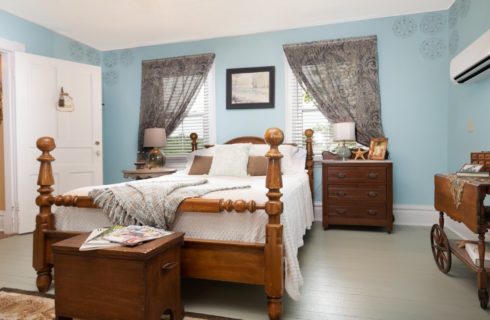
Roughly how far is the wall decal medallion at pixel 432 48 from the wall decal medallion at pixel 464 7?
1.34 ft

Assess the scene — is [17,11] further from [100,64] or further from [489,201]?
[489,201]

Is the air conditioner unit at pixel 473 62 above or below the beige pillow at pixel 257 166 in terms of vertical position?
above

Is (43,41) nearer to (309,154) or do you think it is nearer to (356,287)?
(309,154)

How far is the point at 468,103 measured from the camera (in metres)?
3.29

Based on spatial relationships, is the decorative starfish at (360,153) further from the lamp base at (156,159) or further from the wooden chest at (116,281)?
the wooden chest at (116,281)

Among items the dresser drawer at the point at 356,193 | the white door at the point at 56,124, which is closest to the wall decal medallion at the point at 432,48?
the dresser drawer at the point at 356,193

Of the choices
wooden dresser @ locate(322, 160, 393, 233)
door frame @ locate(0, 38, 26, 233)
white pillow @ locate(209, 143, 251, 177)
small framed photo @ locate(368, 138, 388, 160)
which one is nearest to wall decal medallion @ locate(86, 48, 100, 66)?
door frame @ locate(0, 38, 26, 233)

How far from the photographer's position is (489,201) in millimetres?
2871

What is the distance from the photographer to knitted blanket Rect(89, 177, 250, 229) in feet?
6.48

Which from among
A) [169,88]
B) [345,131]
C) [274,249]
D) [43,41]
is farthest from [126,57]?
[274,249]

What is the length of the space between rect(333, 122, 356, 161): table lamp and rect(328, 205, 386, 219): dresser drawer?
59 cm

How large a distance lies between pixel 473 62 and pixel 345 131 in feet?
4.69

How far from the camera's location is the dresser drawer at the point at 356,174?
3664mm

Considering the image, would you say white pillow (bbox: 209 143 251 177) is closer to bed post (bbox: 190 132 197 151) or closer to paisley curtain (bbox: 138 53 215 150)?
bed post (bbox: 190 132 197 151)
